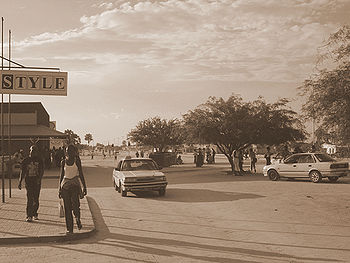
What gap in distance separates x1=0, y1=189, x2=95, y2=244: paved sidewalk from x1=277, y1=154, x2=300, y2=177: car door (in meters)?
13.1

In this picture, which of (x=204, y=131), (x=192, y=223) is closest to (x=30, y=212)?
(x=192, y=223)

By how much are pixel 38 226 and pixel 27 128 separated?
1202 inches

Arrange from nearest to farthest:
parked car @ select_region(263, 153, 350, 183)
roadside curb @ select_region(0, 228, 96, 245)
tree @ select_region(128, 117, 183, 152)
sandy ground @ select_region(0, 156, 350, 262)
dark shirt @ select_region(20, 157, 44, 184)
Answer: sandy ground @ select_region(0, 156, 350, 262), roadside curb @ select_region(0, 228, 96, 245), dark shirt @ select_region(20, 157, 44, 184), parked car @ select_region(263, 153, 350, 183), tree @ select_region(128, 117, 183, 152)

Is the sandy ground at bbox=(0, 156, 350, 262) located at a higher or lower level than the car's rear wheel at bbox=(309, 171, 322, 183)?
lower

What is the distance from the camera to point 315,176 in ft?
70.1

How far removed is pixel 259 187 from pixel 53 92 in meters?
10.7

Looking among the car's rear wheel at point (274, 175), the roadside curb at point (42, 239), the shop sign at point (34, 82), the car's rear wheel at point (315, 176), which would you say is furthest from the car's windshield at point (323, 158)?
the roadside curb at point (42, 239)

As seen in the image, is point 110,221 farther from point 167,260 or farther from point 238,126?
point 238,126

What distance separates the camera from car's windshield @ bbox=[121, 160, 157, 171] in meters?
17.2

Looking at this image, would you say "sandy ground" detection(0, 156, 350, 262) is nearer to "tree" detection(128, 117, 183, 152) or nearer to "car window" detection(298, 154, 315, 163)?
"car window" detection(298, 154, 315, 163)

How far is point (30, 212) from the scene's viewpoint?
10.0 metres

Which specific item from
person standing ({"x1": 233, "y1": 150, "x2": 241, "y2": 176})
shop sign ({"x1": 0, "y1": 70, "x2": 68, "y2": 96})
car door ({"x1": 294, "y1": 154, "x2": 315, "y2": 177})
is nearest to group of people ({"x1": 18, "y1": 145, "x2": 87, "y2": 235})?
shop sign ({"x1": 0, "y1": 70, "x2": 68, "y2": 96})

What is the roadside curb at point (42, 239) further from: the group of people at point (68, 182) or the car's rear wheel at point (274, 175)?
the car's rear wheel at point (274, 175)

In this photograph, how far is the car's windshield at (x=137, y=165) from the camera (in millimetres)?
17234
